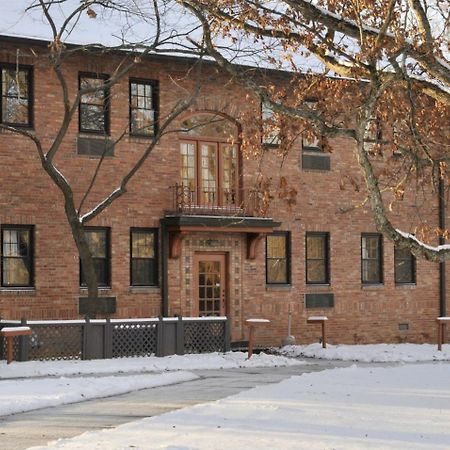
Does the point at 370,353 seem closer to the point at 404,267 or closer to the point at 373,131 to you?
the point at 404,267

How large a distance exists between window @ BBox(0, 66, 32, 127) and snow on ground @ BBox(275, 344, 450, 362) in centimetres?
901

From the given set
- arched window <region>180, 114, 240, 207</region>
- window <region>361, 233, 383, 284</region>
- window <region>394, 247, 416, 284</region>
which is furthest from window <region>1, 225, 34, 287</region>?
window <region>394, 247, 416, 284</region>

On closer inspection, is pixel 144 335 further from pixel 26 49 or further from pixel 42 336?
pixel 26 49

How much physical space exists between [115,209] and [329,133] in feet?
38.7

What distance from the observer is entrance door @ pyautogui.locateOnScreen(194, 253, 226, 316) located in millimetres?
26875

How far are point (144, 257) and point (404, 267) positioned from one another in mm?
9079

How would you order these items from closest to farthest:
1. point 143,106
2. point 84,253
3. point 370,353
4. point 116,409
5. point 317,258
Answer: point 116,409 < point 84,253 < point 370,353 < point 143,106 < point 317,258

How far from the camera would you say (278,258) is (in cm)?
2828

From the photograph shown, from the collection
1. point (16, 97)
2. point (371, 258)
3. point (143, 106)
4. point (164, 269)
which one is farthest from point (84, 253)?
point (371, 258)

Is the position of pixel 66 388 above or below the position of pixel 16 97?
below

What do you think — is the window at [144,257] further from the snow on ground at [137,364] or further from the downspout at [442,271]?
the downspout at [442,271]

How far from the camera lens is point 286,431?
1170cm

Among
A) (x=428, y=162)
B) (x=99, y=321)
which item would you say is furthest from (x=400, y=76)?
(x=99, y=321)

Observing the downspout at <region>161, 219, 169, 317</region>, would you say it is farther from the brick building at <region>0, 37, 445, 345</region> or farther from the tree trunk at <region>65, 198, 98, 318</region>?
the tree trunk at <region>65, 198, 98, 318</region>
